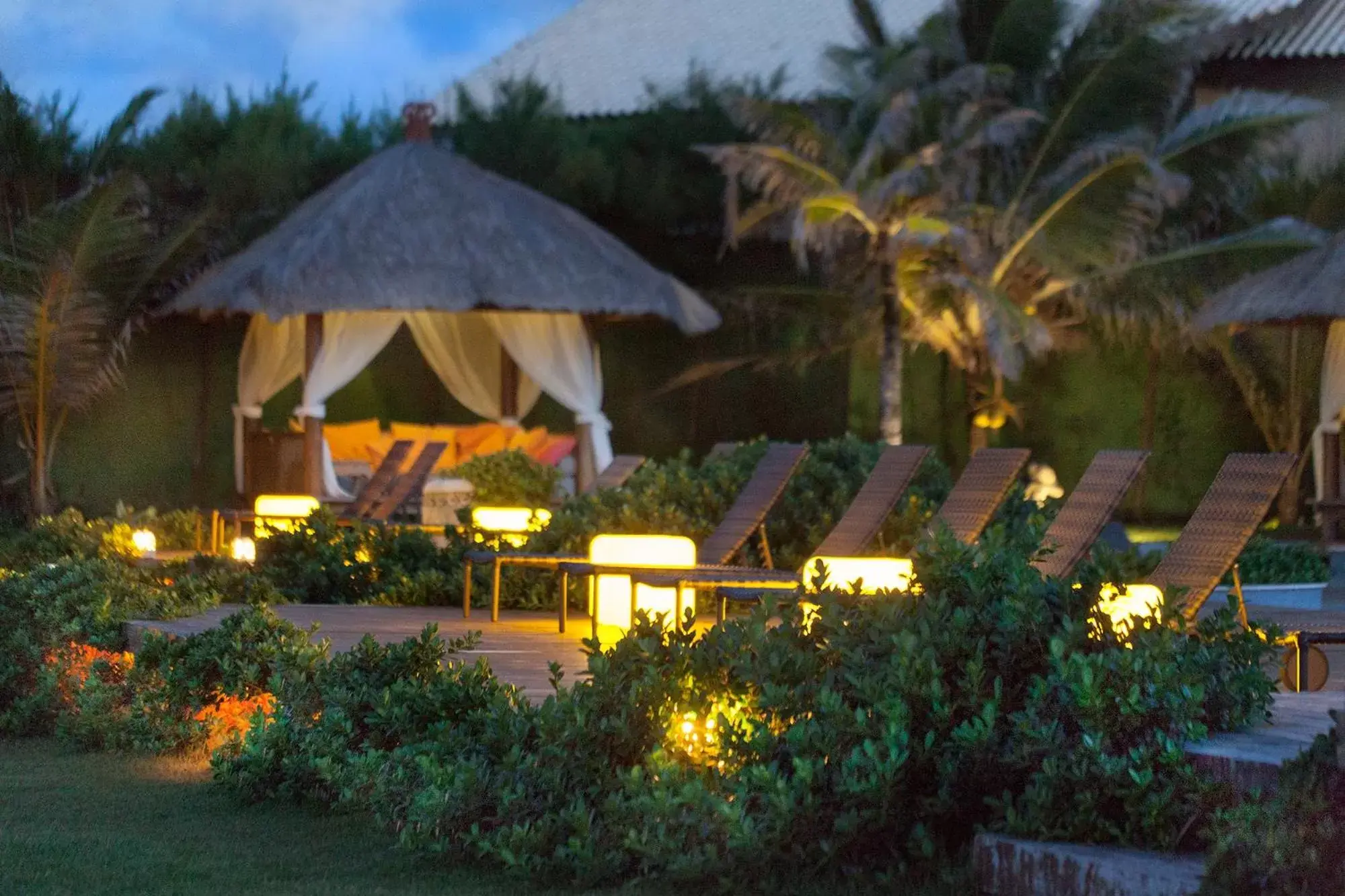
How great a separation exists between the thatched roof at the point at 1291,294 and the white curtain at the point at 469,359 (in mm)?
5993

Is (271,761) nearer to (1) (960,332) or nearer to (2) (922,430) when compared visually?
(1) (960,332)

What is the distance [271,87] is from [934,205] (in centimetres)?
635

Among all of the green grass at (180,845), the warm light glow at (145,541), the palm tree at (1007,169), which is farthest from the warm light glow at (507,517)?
the green grass at (180,845)

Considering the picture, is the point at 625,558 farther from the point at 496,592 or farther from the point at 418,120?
the point at 418,120

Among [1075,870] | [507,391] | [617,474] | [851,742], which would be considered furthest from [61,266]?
[1075,870]

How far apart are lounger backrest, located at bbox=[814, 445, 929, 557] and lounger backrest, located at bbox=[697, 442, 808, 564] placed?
403 millimetres

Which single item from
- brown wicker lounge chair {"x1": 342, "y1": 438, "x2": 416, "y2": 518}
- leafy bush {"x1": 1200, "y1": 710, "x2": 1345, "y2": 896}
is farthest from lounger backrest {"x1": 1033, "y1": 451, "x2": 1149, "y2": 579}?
brown wicker lounge chair {"x1": 342, "y1": 438, "x2": 416, "y2": 518}

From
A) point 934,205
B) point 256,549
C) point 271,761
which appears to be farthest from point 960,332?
point 271,761

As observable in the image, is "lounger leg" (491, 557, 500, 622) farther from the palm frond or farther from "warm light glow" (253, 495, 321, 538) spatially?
the palm frond

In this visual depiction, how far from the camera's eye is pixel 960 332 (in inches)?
626

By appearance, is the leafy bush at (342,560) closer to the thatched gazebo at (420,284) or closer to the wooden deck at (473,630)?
the wooden deck at (473,630)

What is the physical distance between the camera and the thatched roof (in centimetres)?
1427

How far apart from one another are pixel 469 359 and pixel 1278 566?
828cm

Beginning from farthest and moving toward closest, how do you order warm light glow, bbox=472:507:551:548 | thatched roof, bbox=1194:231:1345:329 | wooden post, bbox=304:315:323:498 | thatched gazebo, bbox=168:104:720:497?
wooden post, bbox=304:315:323:498 → thatched gazebo, bbox=168:104:720:497 → thatched roof, bbox=1194:231:1345:329 → warm light glow, bbox=472:507:551:548
